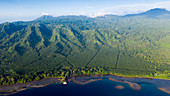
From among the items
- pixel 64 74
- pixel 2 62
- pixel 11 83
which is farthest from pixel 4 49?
pixel 64 74

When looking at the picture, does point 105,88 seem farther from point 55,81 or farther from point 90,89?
point 55,81

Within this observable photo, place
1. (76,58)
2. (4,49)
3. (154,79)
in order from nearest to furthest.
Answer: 1. (154,79)
2. (76,58)
3. (4,49)

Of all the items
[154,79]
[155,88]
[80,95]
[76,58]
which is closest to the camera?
[80,95]

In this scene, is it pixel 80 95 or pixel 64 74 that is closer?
pixel 80 95

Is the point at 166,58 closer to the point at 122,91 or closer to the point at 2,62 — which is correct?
the point at 122,91

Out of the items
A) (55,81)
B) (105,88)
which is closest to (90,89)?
(105,88)
